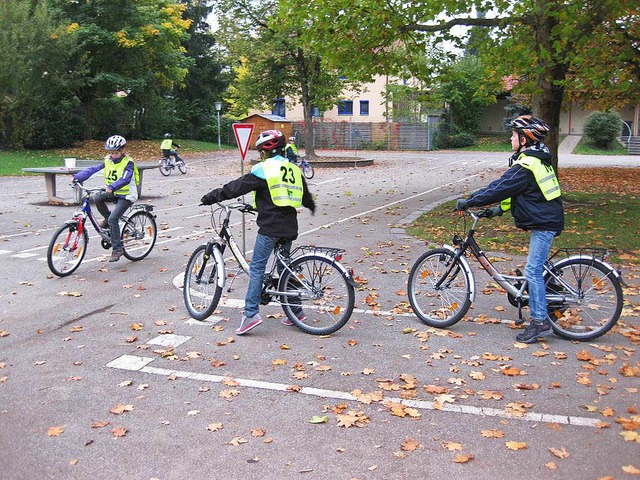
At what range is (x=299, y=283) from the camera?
250 inches

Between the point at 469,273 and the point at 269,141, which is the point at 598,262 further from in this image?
the point at 269,141

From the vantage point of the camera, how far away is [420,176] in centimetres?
2570

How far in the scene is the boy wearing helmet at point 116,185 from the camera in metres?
9.14

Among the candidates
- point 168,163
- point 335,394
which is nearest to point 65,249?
point 335,394

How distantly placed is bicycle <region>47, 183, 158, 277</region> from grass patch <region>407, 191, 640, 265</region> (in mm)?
4526

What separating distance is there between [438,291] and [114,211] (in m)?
4.96

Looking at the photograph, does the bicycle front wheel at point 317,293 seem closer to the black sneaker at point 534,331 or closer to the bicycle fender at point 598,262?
the black sneaker at point 534,331

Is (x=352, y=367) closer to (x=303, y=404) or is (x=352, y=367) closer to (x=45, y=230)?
(x=303, y=404)

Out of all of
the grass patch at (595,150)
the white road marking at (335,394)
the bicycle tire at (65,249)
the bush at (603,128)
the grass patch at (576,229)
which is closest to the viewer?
the white road marking at (335,394)

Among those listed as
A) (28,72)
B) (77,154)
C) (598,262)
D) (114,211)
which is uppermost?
(28,72)

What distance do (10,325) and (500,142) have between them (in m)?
47.7

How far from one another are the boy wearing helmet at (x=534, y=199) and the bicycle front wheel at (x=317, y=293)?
1.33 meters

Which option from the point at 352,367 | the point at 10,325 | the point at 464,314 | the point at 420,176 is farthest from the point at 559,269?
the point at 420,176

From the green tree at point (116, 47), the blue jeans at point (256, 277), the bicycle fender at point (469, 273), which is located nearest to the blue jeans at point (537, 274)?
the bicycle fender at point (469, 273)
